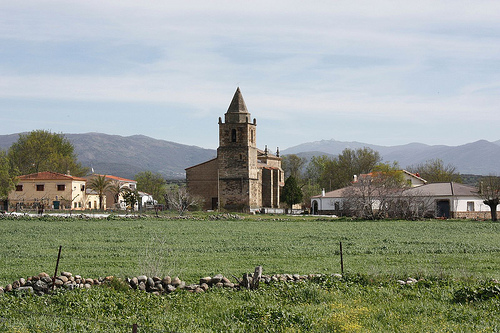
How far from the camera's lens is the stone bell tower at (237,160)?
268 feet

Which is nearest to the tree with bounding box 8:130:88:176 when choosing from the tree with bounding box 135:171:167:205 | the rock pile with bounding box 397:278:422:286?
the tree with bounding box 135:171:167:205

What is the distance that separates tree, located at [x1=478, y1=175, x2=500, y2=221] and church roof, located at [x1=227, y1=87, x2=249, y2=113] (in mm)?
34613

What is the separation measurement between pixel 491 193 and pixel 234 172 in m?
34.3

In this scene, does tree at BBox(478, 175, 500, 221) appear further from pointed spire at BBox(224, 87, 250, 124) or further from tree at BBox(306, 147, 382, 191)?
tree at BBox(306, 147, 382, 191)

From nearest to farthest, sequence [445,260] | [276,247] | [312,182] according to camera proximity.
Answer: [445,260]
[276,247]
[312,182]

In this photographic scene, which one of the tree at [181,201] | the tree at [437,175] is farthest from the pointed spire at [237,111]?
the tree at [437,175]

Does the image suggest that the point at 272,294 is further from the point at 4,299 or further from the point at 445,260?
the point at 445,260

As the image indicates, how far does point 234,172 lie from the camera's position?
82.6 metres

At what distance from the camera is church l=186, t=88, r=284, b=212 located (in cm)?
8175

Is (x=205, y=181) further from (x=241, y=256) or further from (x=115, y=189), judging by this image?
(x=241, y=256)

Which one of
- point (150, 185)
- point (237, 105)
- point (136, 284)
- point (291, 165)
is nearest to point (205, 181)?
point (237, 105)

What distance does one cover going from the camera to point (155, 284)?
14.6 meters

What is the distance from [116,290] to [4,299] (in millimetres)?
2508

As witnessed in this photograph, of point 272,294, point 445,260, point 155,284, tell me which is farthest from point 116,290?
point 445,260
